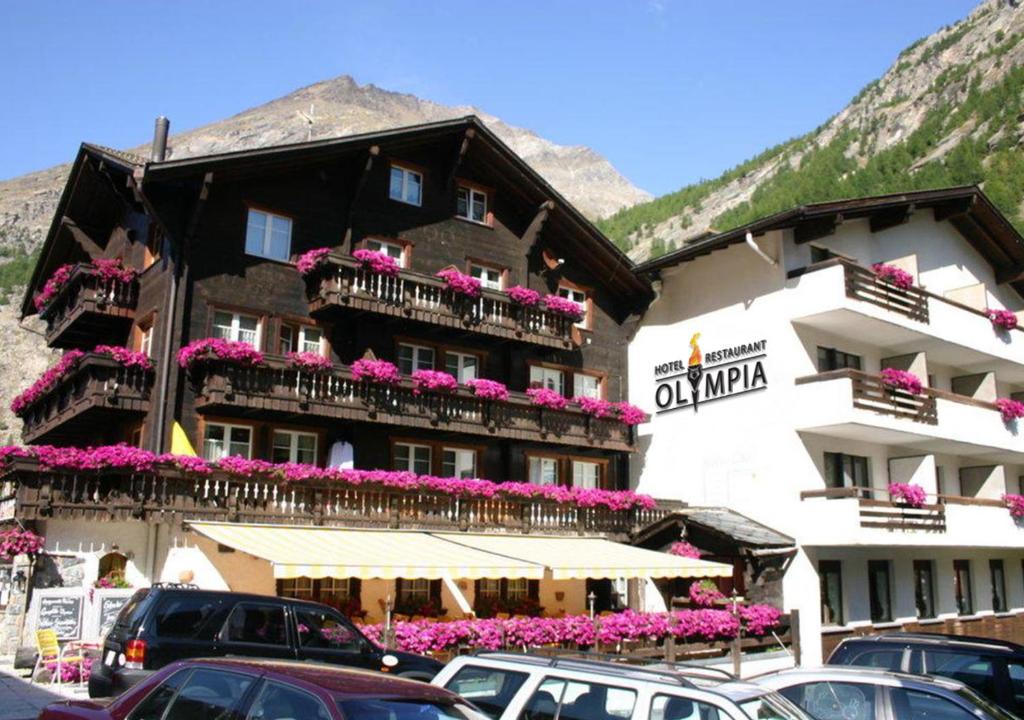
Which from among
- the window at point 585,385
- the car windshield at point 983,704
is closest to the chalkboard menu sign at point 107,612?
the window at point 585,385

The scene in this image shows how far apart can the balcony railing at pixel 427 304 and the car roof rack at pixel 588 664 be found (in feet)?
54.4

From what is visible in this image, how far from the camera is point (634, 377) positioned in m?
35.0

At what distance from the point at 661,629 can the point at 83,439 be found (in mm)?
17631

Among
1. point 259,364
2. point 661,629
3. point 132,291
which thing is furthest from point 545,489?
point 132,291

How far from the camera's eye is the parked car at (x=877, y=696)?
397 inches

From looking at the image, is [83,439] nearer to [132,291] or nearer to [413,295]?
[132,291]

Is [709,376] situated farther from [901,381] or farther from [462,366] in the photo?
[462,366]

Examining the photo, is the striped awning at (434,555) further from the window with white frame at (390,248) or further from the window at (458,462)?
the window with white frame at (390,248)

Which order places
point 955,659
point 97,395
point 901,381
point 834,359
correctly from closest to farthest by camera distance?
1. point 955,659
2. point 97,395
3. point 901,381
4. point 834,359

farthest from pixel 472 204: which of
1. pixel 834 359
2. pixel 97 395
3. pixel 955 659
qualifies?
pixel 955 659

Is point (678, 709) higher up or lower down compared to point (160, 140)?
lower down

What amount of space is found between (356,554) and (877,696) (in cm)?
1208

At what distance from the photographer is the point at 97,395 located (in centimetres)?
2364

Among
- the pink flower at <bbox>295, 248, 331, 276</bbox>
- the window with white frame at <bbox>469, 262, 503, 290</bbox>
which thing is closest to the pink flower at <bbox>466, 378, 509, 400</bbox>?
the window with white frame at <bbox>469, 262, 503, 290</bbox>
